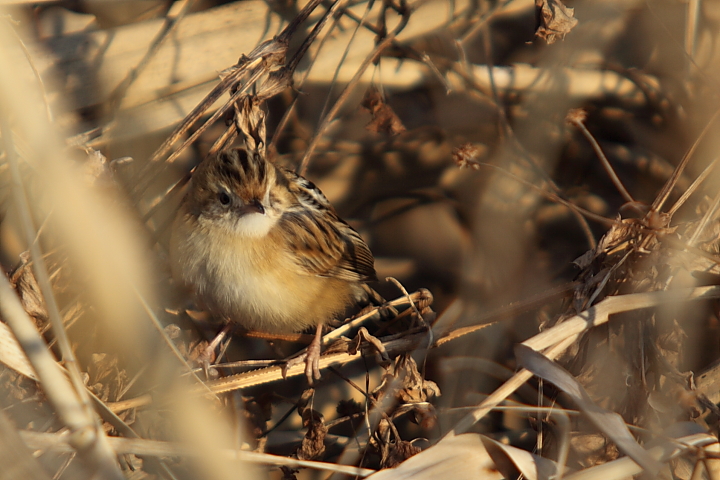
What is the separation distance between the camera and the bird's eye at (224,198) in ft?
10.7

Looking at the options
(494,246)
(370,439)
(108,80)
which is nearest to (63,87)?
(108,80)

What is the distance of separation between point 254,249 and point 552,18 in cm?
215

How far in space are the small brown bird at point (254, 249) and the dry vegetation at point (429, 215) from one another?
210mm

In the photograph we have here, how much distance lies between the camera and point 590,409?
2.26m

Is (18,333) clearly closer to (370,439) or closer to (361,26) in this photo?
(370,439)

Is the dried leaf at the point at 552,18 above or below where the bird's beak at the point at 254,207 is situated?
above

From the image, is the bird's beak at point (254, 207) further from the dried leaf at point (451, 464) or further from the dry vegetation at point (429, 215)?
the dried leaf at point (451, 464)

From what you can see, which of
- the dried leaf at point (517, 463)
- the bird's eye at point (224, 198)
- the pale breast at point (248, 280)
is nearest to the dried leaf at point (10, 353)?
the pale breast at point (248, 280)

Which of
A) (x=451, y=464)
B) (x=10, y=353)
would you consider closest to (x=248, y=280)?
(x=10, y=353)

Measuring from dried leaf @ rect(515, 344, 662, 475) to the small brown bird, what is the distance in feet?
3.96

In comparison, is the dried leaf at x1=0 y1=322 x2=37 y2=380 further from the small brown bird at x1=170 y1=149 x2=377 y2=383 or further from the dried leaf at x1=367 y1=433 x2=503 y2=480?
the dried leaf at x1=367 y1=433 x2=503 y2=480

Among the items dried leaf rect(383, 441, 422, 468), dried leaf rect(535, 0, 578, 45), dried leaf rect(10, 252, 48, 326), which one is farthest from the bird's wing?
dried leaf rect(535, 0, 578, 45)

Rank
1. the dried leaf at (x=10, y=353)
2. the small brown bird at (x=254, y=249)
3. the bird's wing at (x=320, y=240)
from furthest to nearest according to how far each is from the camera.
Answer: the bird's wing at (x=320, y=240), the small brown bird at (x=254, y=249), the dried leaf at (x=10, y=353)

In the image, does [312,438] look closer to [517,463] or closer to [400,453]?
[400,453]
